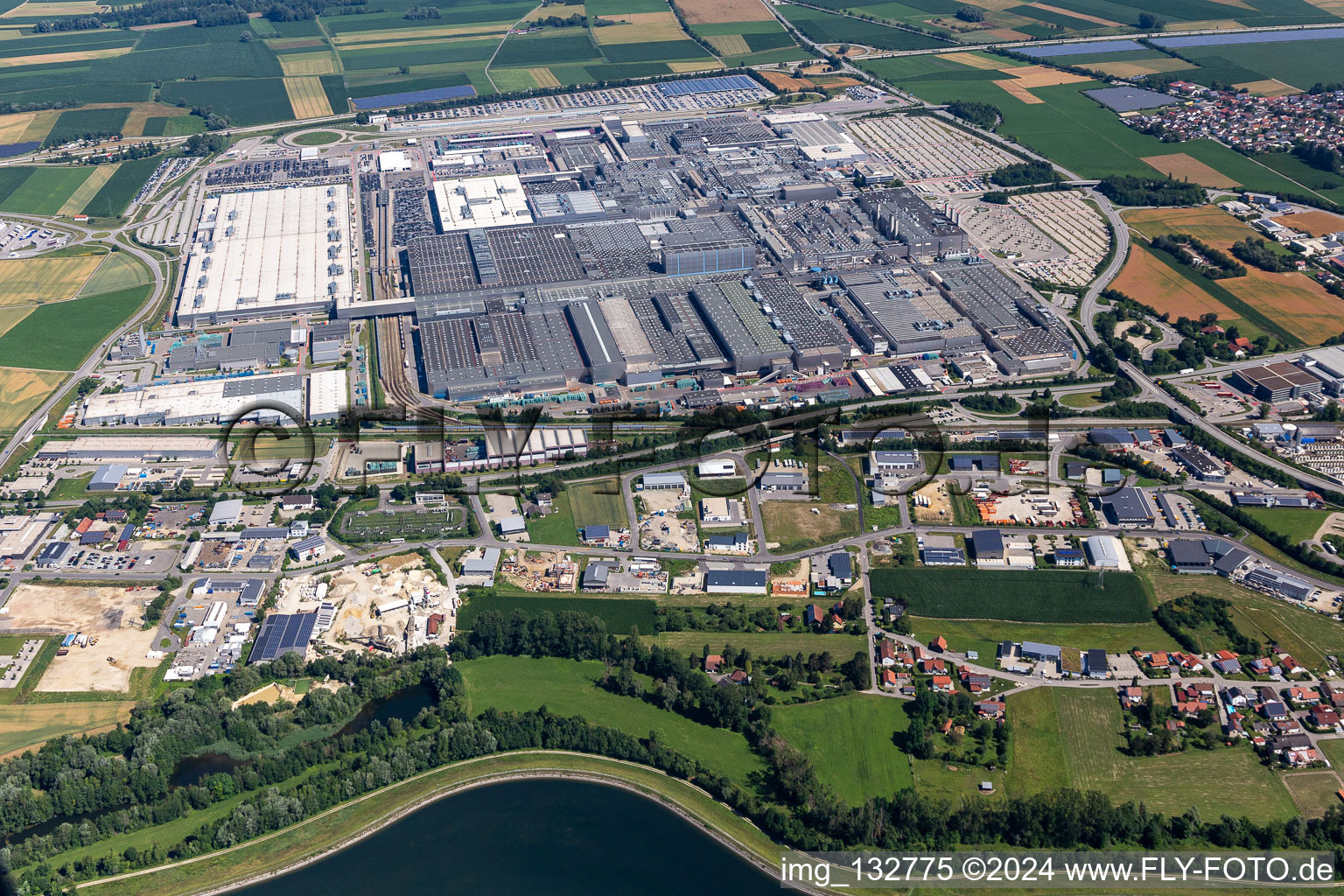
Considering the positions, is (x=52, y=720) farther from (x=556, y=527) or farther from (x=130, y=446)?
(x=556, y=527)

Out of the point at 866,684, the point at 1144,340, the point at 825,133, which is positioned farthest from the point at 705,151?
the point at 866,684

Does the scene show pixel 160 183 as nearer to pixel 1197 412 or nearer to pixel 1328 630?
pixel 1197 412

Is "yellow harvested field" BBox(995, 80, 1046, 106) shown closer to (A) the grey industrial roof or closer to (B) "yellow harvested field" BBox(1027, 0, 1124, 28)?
(B) "yellow harvested field" BBox(1027, 0, 1124, 28)

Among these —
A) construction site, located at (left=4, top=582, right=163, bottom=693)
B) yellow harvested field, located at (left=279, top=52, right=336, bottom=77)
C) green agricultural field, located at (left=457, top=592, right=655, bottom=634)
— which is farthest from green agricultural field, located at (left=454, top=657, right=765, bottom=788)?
yellow harvested field, located at (left=279, top=52, right=336, bottom=77)

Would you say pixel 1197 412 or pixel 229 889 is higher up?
pixel 1197 412

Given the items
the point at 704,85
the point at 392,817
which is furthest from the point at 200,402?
the point at 704,85

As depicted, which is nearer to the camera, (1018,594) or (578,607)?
(1018,594)
